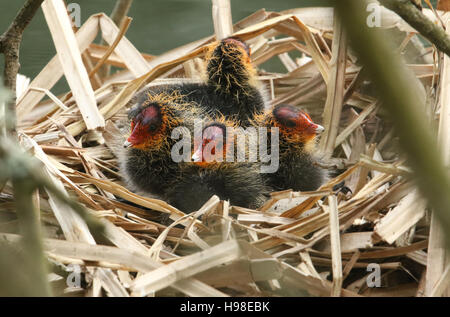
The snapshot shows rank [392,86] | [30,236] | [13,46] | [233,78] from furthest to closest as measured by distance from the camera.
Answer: [233,78] → [13,46] → [30,236] → [392,86]

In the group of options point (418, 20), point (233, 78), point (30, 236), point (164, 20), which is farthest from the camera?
point (164, 20)

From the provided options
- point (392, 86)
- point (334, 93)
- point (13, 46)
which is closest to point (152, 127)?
point (13, 46)

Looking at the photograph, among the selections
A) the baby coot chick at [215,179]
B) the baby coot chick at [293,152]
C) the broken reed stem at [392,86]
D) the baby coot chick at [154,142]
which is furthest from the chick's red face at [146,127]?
the broken reed stem at [392,86]

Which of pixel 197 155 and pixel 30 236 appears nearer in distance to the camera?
pixel 30 236

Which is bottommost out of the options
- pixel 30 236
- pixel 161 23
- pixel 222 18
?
pixel 30 236

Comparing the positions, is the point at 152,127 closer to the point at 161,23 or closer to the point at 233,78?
the point at 233,78

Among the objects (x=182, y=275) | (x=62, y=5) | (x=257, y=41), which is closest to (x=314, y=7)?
(x=257, y=41)

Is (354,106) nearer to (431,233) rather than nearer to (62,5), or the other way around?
(431,233)
